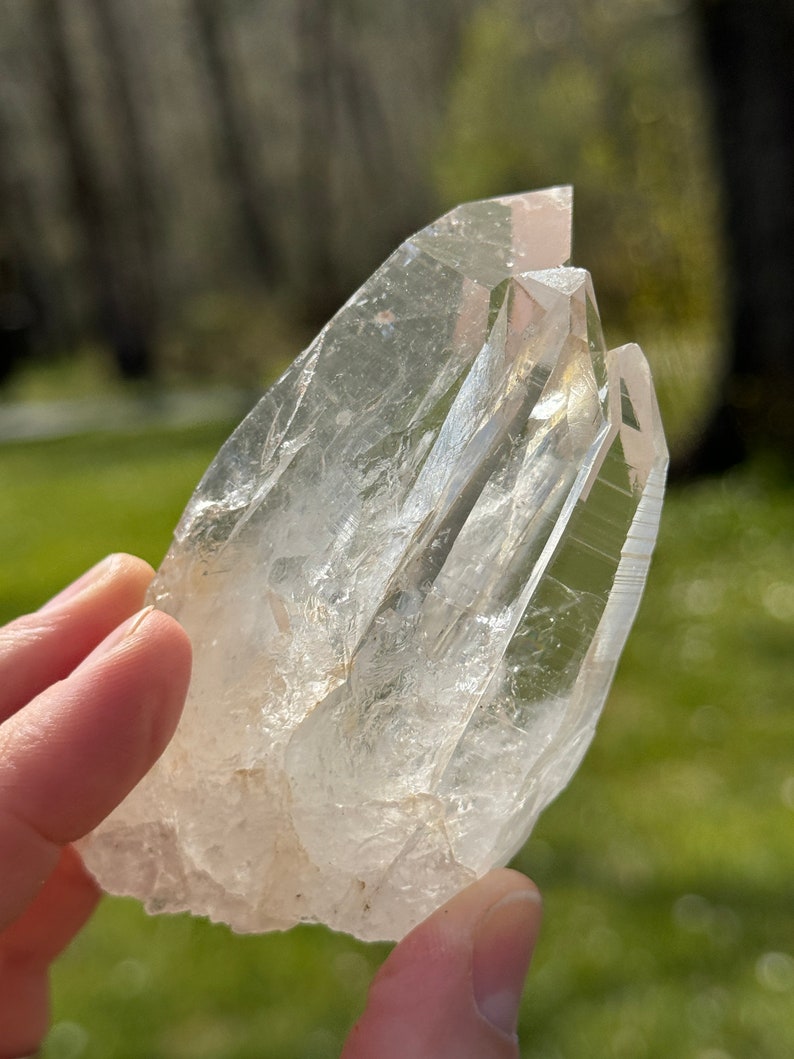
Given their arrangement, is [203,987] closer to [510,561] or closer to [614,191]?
[510,561]

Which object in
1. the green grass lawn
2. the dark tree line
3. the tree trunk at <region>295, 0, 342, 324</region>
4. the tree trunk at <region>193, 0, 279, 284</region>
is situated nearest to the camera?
the green grass lawn

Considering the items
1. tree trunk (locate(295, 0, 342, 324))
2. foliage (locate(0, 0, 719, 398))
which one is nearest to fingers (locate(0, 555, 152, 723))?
foliage (locate(0, 0, 719, 398))

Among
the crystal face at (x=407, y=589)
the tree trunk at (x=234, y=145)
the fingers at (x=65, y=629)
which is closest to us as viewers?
the crystal face at (x=407, y=589)

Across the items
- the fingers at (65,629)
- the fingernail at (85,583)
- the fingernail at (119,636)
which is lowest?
the fingers at (65,629)

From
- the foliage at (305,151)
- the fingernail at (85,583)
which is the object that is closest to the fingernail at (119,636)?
the fingernail at (85,583)

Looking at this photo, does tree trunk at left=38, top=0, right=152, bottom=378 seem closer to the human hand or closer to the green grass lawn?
the green grass lawn

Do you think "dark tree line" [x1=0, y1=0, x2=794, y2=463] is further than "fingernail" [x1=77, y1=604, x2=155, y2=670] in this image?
Yes

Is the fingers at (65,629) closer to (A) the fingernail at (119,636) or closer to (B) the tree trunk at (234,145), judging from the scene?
(A) the fingernail at (119,636)

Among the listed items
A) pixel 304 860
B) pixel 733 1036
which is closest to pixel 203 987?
pixel 733 1036

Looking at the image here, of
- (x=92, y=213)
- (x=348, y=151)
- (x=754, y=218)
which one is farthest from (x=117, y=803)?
(x=348, y=151)
